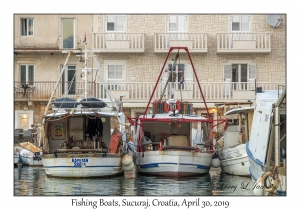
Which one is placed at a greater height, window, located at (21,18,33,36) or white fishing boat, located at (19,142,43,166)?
window, located at (21,18,33,36)

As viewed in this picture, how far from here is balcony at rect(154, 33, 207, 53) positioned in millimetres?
33062

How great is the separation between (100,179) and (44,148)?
9.40 feet

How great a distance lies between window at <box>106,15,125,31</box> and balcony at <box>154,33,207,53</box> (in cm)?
186

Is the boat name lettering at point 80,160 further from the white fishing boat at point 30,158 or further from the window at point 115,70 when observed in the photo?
the window at point 115,70

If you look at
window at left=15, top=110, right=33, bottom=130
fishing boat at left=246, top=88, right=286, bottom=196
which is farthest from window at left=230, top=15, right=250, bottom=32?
fishing boat at left=246, top=88, right=286, bottom=196

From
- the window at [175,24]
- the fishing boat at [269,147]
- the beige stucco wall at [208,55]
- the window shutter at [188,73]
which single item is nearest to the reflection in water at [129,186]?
the fishing boat at [269,147]

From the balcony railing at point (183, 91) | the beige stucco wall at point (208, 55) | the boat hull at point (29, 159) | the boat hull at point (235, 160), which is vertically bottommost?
the boat hull at point (29, 159)

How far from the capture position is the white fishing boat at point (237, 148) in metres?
22.6

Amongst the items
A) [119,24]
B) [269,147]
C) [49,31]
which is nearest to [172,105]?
[269,147]

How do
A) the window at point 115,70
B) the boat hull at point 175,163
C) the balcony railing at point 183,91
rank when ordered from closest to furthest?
1. the boat hull at point 175,163
2. the balcony railing at point 183,91
3. the window at point 115,70

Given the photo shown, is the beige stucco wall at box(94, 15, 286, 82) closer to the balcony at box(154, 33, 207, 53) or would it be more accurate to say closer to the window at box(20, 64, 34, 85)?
the balcony at box(154, 33, 207, 53)

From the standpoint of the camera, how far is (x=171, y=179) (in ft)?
70.6
